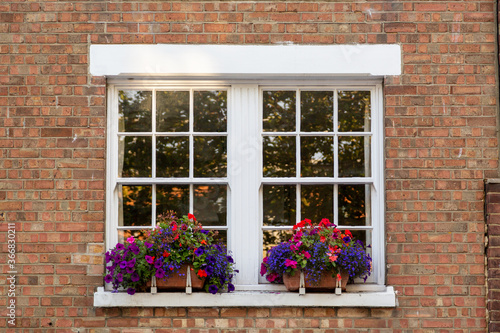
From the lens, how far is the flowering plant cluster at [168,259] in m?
4.29

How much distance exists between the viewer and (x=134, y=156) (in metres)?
4.71

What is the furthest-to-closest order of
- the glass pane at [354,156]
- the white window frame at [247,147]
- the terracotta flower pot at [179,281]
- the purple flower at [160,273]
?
the glass pane at [354,156] < the white window frame at [247,147] < the terracotta flower pot at [179,281] < the purple flower at [160,273]

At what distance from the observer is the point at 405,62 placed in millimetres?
4605

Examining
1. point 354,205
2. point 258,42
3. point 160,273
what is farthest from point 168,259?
point 258,42

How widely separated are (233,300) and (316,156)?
140 cm

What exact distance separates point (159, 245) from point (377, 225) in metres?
1.83

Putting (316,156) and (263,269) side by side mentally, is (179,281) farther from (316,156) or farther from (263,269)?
(316,156)

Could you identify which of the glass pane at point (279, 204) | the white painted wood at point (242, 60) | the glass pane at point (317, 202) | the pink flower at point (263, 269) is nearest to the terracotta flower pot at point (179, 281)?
the pink flower at point (263, 269)

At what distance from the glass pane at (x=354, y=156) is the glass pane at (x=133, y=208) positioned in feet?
5.54

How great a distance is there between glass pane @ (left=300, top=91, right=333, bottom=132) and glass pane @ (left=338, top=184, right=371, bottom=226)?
55 centimetres

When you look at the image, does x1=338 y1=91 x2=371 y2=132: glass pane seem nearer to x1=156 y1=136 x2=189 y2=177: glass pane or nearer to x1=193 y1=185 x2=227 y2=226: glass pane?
x1=193 y1=185 x2=227 y2=226: glass pane

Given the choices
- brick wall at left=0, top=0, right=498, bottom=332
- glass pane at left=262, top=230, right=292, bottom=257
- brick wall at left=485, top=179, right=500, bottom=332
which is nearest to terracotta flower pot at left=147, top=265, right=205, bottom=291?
brick wall at left=0, top=0, right=498, bottom=332

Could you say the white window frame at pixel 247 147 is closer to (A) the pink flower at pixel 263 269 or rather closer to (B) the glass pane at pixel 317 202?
(A) the pink flower at pixel 263 269

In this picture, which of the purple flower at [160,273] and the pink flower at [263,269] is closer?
the purple flower at [160,273]
